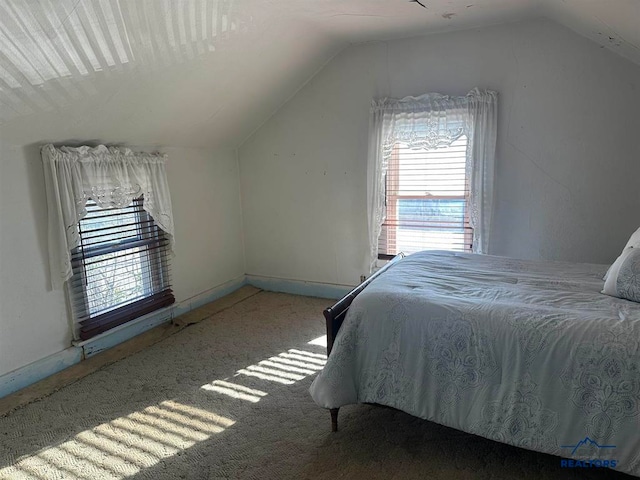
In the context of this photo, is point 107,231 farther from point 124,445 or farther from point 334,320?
point 334,320

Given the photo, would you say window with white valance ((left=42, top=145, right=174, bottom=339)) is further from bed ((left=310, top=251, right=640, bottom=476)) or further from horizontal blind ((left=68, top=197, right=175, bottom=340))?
bed ((left=310, top=251, right=640, bottom=476))

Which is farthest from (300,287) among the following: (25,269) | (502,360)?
(502,360)

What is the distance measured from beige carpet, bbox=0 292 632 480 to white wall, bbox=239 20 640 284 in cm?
170

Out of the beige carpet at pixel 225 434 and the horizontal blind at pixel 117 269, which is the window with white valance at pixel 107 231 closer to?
the horizontal blind at pixel 117 269

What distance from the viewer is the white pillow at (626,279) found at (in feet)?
6.09

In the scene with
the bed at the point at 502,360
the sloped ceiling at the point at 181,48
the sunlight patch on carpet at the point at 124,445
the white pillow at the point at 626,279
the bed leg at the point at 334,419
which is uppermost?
the sloped ceiling at the point at 181,48

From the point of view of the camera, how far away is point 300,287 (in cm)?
436

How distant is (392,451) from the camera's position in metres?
1.96

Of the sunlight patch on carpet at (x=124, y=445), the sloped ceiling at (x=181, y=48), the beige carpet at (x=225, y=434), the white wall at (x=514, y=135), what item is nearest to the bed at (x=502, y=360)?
the beige carpet at (x=225, y=434)

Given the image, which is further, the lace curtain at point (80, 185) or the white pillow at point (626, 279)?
the lace curtain at point (80, 185)

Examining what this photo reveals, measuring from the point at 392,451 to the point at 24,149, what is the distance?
277cm

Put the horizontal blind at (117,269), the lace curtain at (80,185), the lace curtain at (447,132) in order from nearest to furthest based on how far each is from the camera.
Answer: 1. the lace curtain at (80,185)
2. the horizontal blind at (117,269)
3. the lace curtain at (447,132)

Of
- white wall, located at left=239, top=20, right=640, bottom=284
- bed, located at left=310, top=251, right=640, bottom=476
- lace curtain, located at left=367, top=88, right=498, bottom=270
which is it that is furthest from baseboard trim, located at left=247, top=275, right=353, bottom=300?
bed, located at left=310, top=251, right=640, bottom=476

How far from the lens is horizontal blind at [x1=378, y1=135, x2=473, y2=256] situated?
349cm
